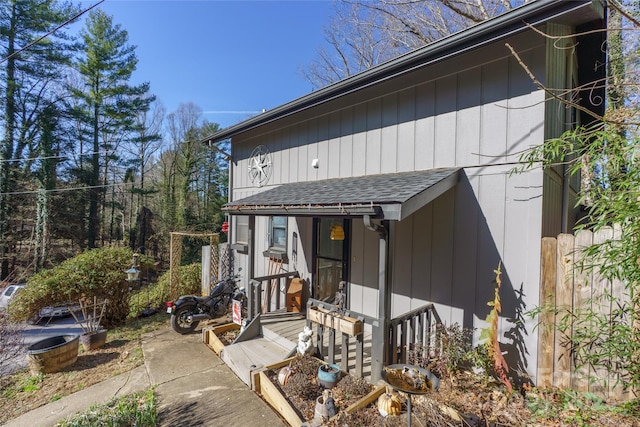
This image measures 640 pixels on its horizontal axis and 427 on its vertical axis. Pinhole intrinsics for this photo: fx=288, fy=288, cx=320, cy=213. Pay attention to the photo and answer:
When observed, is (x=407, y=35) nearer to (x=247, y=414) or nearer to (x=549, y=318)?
(x=549, y=318)

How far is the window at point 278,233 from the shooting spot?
6.59m

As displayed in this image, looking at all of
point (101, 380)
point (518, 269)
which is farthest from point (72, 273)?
point (518, 269)

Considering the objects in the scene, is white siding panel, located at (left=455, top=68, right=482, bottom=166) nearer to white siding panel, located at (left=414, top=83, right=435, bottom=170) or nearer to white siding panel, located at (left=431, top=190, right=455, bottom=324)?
white siding panel, located at (left=414, top=83, right=435, bottom=170)

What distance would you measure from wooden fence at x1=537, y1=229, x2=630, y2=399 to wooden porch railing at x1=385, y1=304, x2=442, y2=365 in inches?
44.6

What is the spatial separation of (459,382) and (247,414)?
7.83 feet

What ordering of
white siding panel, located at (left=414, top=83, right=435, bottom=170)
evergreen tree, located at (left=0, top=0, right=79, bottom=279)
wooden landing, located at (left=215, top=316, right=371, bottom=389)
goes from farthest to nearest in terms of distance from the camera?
1. evergreen tree, located at (left=0, top=0, right=79, bottom=279)
2. white siding panel, located at (left=414, top=83, right=435, bottom=170)
3. wooden landing, located at (left=215, top=316, right=371, bottom=389)

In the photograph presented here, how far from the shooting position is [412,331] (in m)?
3.55

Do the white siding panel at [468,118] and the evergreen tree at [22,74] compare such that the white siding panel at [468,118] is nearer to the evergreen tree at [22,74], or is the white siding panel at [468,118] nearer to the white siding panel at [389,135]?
the white siding panel at [389,135]

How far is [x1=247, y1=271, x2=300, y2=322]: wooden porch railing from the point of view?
5.05 m

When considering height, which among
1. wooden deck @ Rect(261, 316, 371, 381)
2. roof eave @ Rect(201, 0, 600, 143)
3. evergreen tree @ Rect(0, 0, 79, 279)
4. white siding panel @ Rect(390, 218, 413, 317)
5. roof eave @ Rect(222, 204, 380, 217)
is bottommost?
wooden deck @ Rect(261, 316, 371, 381)

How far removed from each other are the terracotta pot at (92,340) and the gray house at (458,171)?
11.5ft

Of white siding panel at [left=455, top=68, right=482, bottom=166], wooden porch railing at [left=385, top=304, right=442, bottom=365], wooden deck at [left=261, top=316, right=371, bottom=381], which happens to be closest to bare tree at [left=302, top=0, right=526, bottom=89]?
white siding panel at [left=455, top=68, right=482, bottom=166]

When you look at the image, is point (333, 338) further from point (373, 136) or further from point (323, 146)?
point (323, 146)

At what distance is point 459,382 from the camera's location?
3.21 meters
